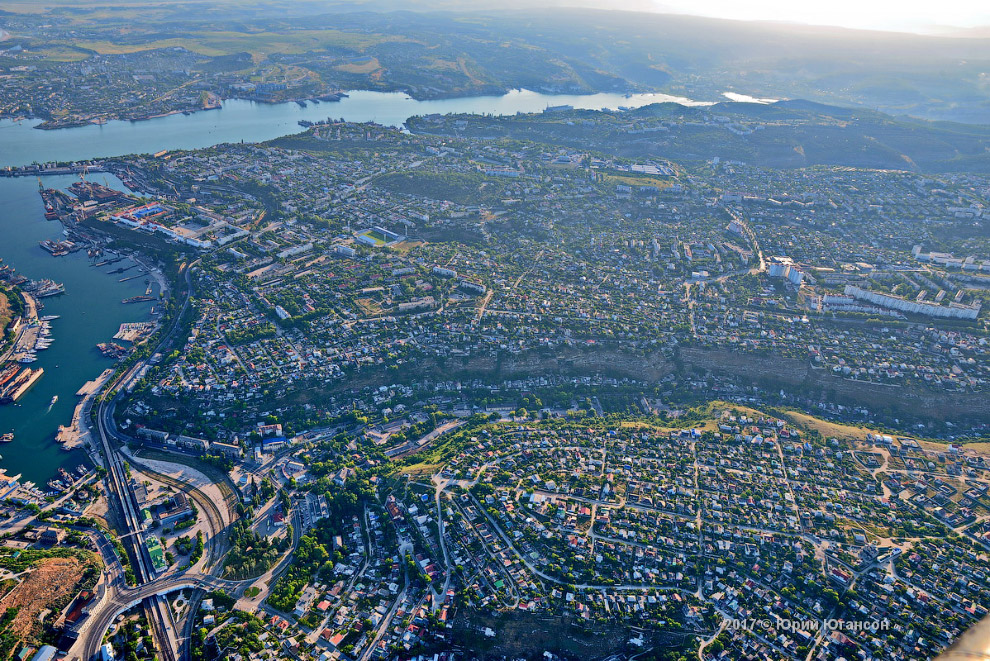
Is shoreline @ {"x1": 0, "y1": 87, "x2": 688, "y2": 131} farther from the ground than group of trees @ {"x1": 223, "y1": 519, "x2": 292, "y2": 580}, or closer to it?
farther from the ground

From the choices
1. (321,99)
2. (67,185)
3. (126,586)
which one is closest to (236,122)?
(321,99)

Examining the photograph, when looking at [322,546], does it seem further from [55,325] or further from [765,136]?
[765,136]

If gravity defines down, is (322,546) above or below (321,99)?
below

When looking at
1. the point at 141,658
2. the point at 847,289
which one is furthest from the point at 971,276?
the point at 141,658

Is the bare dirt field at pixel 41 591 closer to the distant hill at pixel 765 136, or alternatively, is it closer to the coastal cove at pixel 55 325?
the coastal cove at pixel 55 325

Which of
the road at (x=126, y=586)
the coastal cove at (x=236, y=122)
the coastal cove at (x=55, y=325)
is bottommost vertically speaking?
the road at (x=126, y=586)

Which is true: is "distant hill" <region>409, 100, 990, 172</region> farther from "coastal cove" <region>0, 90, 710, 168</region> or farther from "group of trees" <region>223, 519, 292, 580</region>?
"group of trees" <region>223, 519, 292, 580</region>

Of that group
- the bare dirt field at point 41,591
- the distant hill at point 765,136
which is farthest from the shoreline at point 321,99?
the bare dirt field at point 41,591

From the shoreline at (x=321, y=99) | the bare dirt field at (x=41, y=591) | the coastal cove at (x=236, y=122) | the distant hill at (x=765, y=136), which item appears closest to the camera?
the bare dirt field at (x=41, y=591)

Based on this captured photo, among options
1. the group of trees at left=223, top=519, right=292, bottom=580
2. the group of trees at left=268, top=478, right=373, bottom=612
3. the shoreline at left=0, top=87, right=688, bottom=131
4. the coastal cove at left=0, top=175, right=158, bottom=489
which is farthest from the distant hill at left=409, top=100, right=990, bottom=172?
the group of trees at left=223, top=519, right=292, bottom=580
